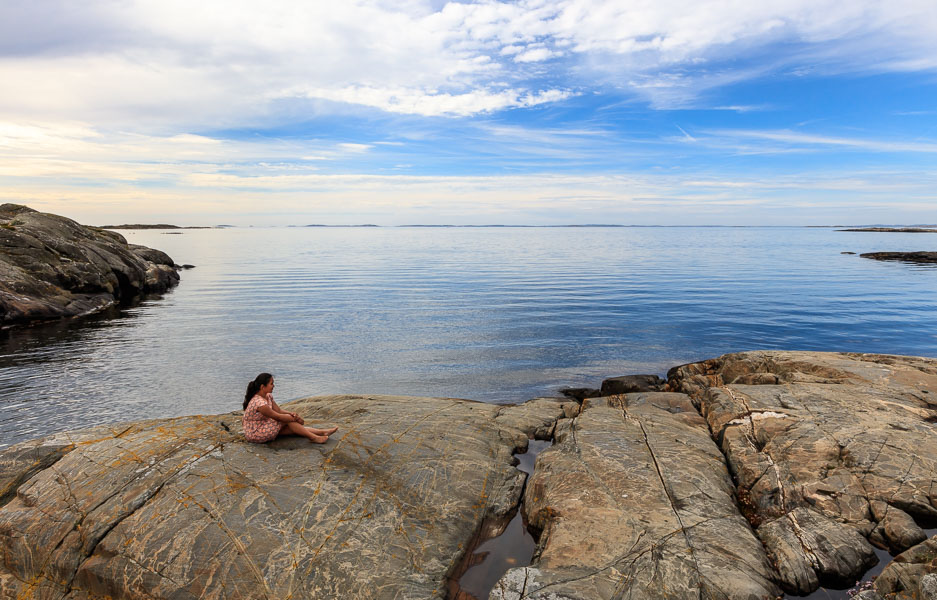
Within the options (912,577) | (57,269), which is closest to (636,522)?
(912,577)

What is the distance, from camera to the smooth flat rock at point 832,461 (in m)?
8.66

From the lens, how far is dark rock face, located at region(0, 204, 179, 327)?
31359mm

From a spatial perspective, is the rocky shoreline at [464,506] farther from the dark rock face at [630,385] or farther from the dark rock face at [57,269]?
the dark rock face at [57,269]

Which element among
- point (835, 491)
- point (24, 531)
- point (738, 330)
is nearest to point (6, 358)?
point (24, 531)

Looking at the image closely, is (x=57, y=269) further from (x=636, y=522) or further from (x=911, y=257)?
(x=911, y=257)

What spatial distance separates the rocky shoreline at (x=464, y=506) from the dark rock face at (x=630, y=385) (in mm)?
6058

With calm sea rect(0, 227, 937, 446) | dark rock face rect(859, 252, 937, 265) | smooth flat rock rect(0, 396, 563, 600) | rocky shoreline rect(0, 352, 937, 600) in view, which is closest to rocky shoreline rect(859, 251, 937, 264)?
dark rock face rect(859, 252, 937, 265)

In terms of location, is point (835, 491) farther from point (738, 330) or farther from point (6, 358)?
point (6, 358)

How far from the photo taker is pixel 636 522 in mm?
8789

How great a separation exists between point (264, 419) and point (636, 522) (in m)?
7.47

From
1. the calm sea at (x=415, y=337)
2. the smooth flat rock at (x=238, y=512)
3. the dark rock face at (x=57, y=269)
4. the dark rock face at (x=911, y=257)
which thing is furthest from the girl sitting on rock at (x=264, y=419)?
the dark rock face at (x=911, y=257)

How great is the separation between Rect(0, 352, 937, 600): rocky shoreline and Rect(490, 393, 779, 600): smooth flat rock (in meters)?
0.04

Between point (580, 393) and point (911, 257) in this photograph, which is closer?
point (580, 393)

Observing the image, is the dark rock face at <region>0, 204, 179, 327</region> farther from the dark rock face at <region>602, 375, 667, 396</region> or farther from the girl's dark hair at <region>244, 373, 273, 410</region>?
the dark rock face at <region>602, 375, 667, 396</region>
